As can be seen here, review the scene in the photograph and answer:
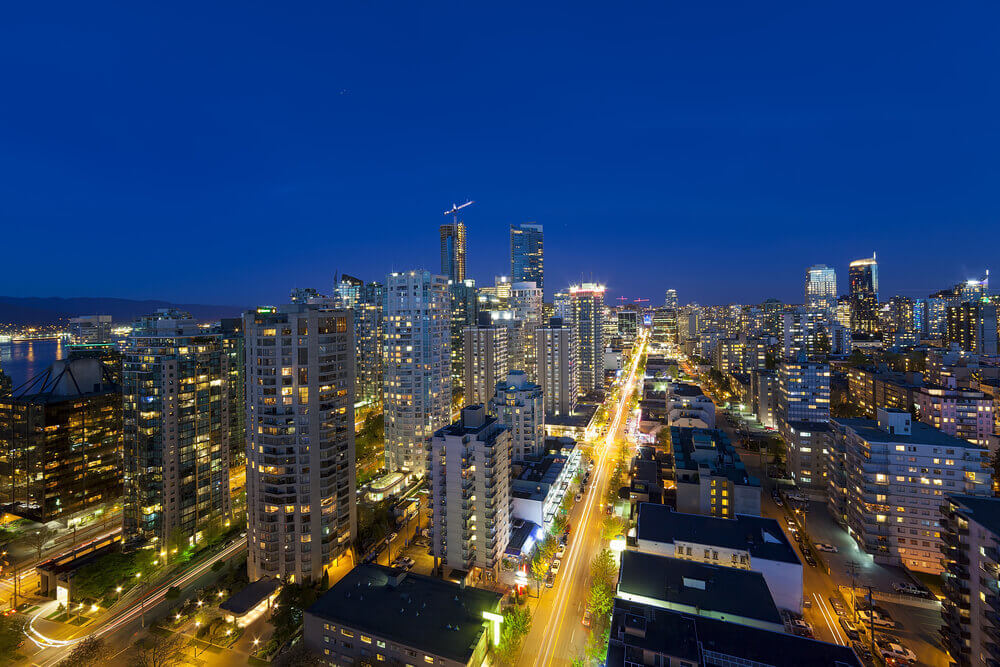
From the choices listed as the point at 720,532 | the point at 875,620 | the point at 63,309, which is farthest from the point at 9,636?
the point at 63,309

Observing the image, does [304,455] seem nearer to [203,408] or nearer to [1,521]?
[203,408]

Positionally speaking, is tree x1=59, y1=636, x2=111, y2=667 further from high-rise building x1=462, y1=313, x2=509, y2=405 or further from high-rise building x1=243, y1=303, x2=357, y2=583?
high-rise building x1=462, y1=313, x2=509, y2=405

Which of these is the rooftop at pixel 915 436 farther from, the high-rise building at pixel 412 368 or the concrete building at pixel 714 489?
the high-rise building at pixel 412 368

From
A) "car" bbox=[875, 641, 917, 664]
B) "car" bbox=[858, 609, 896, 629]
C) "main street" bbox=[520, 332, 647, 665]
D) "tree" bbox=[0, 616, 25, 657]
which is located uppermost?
"tree" bbox=[0, 616, 25, 657]

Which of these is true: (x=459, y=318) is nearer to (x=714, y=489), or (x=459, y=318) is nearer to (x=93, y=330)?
(x=714, y=489)

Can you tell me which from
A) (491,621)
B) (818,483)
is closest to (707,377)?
(818,483)

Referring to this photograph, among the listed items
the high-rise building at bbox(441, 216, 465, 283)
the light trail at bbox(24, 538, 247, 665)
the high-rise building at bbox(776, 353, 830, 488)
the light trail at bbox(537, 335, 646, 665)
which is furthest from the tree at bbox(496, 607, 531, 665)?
the high-rise building at bbox(441, 216, 465, 283)

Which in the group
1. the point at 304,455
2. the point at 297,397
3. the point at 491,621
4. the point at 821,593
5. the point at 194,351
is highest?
the point at 194,351
